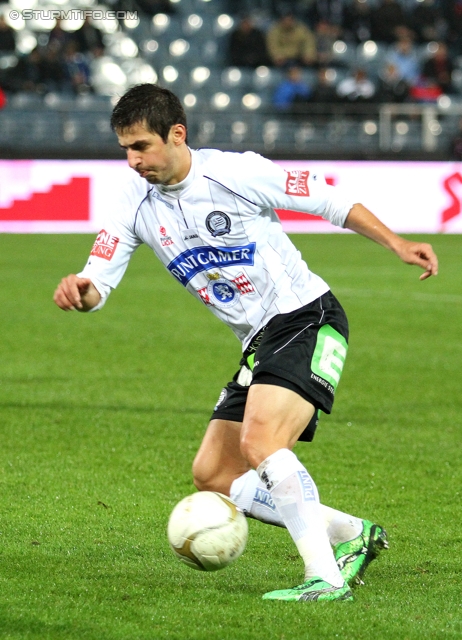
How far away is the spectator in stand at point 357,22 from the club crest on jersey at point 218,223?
64.8ft

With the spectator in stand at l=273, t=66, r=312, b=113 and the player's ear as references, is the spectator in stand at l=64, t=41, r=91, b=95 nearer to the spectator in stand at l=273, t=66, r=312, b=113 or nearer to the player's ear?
the spectator in stand at l=273, t=66, r=312, b=113

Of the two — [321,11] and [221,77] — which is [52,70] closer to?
[221,77]

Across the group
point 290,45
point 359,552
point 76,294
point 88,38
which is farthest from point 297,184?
point 290,45

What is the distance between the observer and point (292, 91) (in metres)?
20.5

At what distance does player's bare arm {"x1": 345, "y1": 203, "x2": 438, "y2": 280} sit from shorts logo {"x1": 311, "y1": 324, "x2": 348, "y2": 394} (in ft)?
1.33

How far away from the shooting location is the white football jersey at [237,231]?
13.2ft

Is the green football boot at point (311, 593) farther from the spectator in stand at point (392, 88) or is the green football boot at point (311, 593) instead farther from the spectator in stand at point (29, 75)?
the spectator in stand at point (29, 75)

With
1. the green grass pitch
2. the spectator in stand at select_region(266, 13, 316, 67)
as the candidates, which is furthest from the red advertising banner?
the green grass pitch

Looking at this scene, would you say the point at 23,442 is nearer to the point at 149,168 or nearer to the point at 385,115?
the point at 149,168

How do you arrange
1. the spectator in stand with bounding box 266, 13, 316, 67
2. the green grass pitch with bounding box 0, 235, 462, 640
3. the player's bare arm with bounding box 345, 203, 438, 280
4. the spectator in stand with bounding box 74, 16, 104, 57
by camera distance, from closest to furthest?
the green grass pitch with bounding box 0, 235, 462, 640, the player's bare arm with bounding box 345, 203, 438, 280, the spectator in stand with bounding box 74, 16, 104, 57, the spectator in stand with bounding box 266, 13, 316, 67

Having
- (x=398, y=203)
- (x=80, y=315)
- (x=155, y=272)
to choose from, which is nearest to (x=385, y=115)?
(x=398, y=203)

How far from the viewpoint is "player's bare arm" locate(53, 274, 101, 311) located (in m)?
3.94

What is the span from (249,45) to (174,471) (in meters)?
17.1

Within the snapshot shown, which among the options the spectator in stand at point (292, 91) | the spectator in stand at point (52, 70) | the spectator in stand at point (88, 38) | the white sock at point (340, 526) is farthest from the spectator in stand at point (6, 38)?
the white sock at point (340, 526)
